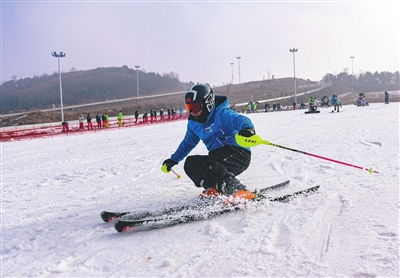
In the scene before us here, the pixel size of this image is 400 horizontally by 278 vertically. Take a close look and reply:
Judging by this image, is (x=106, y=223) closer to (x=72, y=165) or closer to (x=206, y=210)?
(x=206, y=210)

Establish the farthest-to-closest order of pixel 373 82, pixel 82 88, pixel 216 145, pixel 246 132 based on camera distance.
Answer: pixel 82 88
pixel 373 82
pixel 216 145
pixel 246 132

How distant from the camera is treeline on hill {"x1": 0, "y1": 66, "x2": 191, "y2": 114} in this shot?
8588 centimetres

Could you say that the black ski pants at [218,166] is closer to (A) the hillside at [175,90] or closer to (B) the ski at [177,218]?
(B) the ski at [177,218]

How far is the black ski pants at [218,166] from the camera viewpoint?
12.2 ft

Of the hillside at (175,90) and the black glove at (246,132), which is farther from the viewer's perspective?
the hillside at (175,90)

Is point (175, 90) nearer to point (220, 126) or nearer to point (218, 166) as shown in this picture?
point (220, 126)

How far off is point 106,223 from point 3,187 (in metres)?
3.70

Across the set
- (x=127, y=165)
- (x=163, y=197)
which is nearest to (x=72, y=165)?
(x=127, y=165)

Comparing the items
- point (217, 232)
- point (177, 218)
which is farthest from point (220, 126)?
point (217, 232)

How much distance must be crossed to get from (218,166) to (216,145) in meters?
0.39

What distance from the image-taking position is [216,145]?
403 cm

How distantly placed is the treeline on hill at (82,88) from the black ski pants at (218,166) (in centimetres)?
8058

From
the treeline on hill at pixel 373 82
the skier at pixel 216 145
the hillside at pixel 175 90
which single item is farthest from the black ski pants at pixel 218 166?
the treeline on hill at pixel 373 82

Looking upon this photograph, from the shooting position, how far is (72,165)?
26.5 ft
